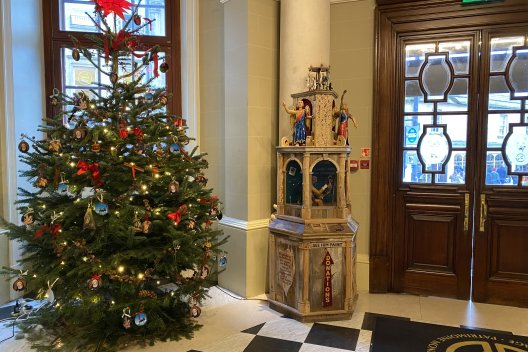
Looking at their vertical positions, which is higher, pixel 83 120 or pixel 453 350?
pixel 83 120

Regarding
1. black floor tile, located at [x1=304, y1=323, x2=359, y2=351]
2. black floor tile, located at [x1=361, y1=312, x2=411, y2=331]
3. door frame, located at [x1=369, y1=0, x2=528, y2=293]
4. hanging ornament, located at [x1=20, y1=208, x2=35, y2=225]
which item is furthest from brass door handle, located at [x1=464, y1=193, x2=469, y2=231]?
hanging ornament, located at [x1=20, y1=208, x2=35, y2=225]

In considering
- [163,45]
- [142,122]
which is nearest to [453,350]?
[142,122]

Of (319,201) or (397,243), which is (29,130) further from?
(397,243)

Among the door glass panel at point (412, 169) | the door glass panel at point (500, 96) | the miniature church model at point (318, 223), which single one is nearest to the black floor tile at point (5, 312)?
the miniature church model at point (318, 223)

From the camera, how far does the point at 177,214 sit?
257 centimetres

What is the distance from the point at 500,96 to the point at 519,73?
224 millimetres

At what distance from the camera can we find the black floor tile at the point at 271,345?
257 centimetres

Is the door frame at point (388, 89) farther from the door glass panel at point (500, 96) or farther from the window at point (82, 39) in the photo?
the window at point (82, 39)

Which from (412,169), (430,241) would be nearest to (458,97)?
(412,169)

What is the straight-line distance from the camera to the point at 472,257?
338cm

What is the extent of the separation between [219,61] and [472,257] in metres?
2.79

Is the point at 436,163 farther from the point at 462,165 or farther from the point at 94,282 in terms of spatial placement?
the point at 94,282

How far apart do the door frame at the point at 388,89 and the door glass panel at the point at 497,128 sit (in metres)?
0.73

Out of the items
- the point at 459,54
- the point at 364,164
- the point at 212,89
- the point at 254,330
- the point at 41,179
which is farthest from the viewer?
the point at 212,89
